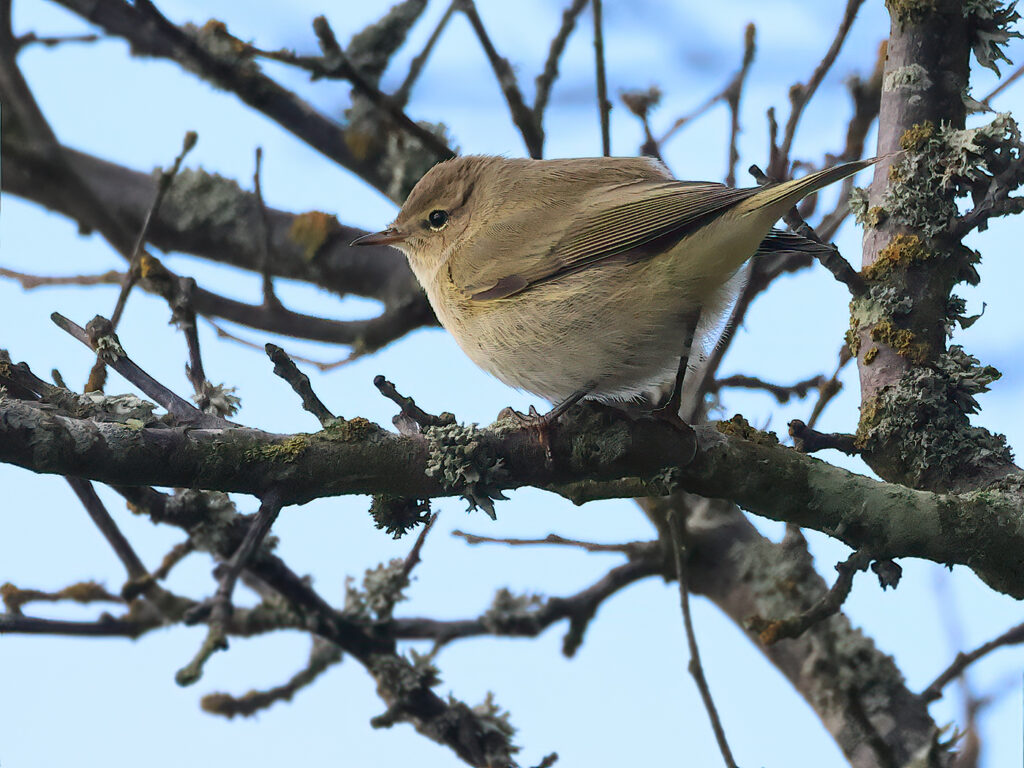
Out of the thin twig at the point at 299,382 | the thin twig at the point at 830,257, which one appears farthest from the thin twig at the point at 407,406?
the thin twig at the point at 830,257

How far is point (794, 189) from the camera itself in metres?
3.05

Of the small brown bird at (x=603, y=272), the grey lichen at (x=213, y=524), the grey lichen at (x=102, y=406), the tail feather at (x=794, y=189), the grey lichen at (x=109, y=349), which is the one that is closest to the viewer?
the grey lichen at (x=102, y=406)

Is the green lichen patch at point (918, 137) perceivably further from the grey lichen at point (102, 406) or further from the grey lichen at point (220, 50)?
the grey lichen at point (220, 50)

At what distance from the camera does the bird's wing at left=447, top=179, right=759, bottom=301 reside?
11.0 ft

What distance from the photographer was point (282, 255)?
18.8ft

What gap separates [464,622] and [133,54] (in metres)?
3.36

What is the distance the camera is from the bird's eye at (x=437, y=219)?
14.4 ft

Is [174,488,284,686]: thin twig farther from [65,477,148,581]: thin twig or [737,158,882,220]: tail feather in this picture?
[737,158,882,220]: tail feather

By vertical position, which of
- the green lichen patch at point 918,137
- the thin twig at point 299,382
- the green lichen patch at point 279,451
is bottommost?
the green lichen patch at point 279,451

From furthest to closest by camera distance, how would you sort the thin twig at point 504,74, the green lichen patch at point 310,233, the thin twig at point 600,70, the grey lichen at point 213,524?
the green lichen patch at point 310,233 < the thin twig at point 504,74 < the thin twig at point 600,70 < the grey lichen at point 213,524

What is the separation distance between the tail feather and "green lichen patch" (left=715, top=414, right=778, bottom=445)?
2.08 ft

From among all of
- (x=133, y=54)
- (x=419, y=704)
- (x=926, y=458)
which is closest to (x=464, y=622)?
(x=419, y=704)

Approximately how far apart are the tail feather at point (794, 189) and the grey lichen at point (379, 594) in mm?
2116

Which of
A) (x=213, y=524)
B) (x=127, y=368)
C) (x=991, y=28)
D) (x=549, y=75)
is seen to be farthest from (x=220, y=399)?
(x=991, y=28)
